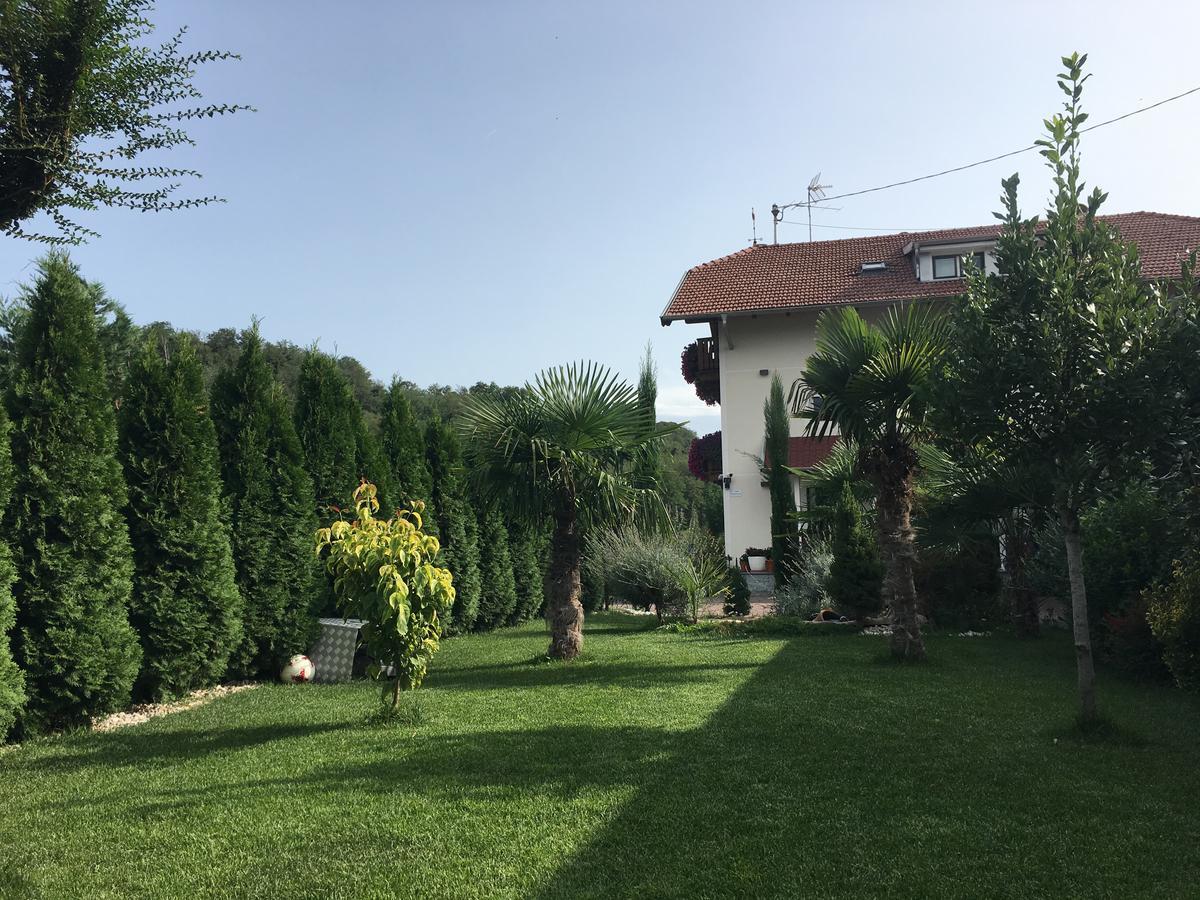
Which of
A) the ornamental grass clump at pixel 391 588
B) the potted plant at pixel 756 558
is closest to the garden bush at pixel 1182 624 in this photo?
the ornamental grass clump at pixel 391 588

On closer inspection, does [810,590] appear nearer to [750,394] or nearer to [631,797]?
[750,394]

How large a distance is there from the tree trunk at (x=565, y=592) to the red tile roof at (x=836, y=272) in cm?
1325

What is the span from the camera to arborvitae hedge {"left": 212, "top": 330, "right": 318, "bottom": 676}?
993 centimetres

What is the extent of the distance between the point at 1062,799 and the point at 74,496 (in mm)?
7926

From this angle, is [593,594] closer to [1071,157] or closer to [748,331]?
[748,331]

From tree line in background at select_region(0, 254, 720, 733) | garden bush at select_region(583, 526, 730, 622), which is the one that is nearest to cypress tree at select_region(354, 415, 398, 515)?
tree line in background at select_region(0, 254, 720, 733)

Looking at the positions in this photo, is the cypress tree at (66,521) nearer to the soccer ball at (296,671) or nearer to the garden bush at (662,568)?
the soccer ball at (296,671)

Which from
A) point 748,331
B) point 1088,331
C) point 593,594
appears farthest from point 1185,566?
point 748,331

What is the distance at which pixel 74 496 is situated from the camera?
7.53 metres

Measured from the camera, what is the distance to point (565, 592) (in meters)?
10.9

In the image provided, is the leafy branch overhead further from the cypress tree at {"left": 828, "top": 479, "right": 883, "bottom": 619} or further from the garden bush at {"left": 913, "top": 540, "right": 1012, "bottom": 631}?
the garden bush at {"left": 913, "top": 540, "right": 1012, "bottom": 631}

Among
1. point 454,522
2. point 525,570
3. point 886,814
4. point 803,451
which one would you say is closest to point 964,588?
point 525,570

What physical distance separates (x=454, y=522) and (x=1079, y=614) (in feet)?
33.2

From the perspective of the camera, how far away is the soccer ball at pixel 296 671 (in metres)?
10.2
